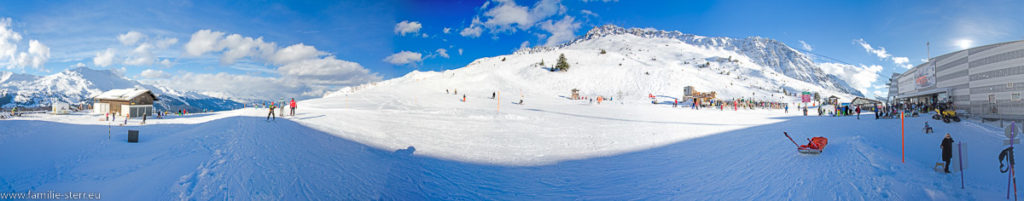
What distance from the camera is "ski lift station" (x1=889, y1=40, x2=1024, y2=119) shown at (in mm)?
20047

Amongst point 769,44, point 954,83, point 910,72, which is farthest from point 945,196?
point 769,44

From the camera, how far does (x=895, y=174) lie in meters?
8.91

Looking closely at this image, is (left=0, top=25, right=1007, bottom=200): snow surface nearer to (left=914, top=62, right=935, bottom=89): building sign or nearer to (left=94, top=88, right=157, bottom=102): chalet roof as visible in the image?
(left=914, top=62, right=935, bottom=89): building sign

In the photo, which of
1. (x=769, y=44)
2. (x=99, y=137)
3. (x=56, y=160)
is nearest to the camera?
(x=56, y=160)

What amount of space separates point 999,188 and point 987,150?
18.1ft

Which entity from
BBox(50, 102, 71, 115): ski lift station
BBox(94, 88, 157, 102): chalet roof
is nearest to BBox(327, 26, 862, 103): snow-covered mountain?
BBox(94, 88, 157, 102): chalet roof

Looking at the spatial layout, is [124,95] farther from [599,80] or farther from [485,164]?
[599,80]

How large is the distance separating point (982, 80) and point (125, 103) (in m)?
63.0

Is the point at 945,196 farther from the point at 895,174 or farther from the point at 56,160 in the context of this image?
the point at 56,160

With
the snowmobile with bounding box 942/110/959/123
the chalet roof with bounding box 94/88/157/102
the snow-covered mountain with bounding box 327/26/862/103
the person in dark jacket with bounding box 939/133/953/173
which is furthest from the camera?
the snow-covered mountain with bounding box 327/26/862/103

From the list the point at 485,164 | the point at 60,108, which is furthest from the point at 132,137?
the point at 60,108

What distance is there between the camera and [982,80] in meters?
22.7

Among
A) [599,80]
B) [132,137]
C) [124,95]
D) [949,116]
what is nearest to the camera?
[132,137]

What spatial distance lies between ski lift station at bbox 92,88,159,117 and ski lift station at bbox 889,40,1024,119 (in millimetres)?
57766
